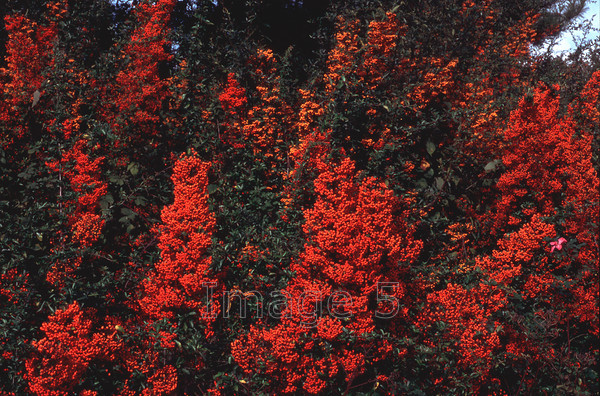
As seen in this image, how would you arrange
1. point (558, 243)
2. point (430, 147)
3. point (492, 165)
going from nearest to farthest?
point (558, 243), point (430, 147), point (492, 165)

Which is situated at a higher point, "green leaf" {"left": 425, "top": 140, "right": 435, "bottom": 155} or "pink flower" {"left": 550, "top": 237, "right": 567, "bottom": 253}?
"green leaf" {"left": 425, "top": 140, "right": 435, "bottom": 155}

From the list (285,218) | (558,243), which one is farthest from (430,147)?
(285,218)

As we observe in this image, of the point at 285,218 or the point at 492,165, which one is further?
the point at 492,165

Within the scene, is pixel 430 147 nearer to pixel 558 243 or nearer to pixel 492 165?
pixel 492 165

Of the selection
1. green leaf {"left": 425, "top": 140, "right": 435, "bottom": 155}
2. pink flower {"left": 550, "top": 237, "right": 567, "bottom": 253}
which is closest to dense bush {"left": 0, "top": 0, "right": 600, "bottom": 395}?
pink flower {"left": 550, "top": 237, "right": 567, "bottom": 253}

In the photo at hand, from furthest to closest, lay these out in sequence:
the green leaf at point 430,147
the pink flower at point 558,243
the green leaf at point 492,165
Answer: the green leaf at point 492,165
the green leaf at point 430,147
the pink flower at point 558,243

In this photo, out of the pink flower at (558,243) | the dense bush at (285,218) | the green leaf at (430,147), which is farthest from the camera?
the green leaf at (430,147)

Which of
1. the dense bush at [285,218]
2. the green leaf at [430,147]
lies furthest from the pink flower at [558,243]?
the green leaf at [430,147]

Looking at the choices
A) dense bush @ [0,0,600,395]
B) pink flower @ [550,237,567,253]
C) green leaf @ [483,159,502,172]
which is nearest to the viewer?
dense bush @ [0,0,600,395]

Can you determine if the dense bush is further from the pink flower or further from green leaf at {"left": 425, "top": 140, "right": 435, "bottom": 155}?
green leaf at {"left": 425, "top": 140, "right": 435, "bottom": 155}

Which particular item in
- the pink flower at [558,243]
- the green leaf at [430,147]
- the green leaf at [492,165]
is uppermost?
the green leaf at [430,147]

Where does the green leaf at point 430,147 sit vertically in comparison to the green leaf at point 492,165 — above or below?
above

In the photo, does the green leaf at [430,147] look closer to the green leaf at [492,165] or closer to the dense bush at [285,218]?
the dense bush at [285,218]

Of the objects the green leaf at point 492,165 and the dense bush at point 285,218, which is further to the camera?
the green leaf at point 492,165
